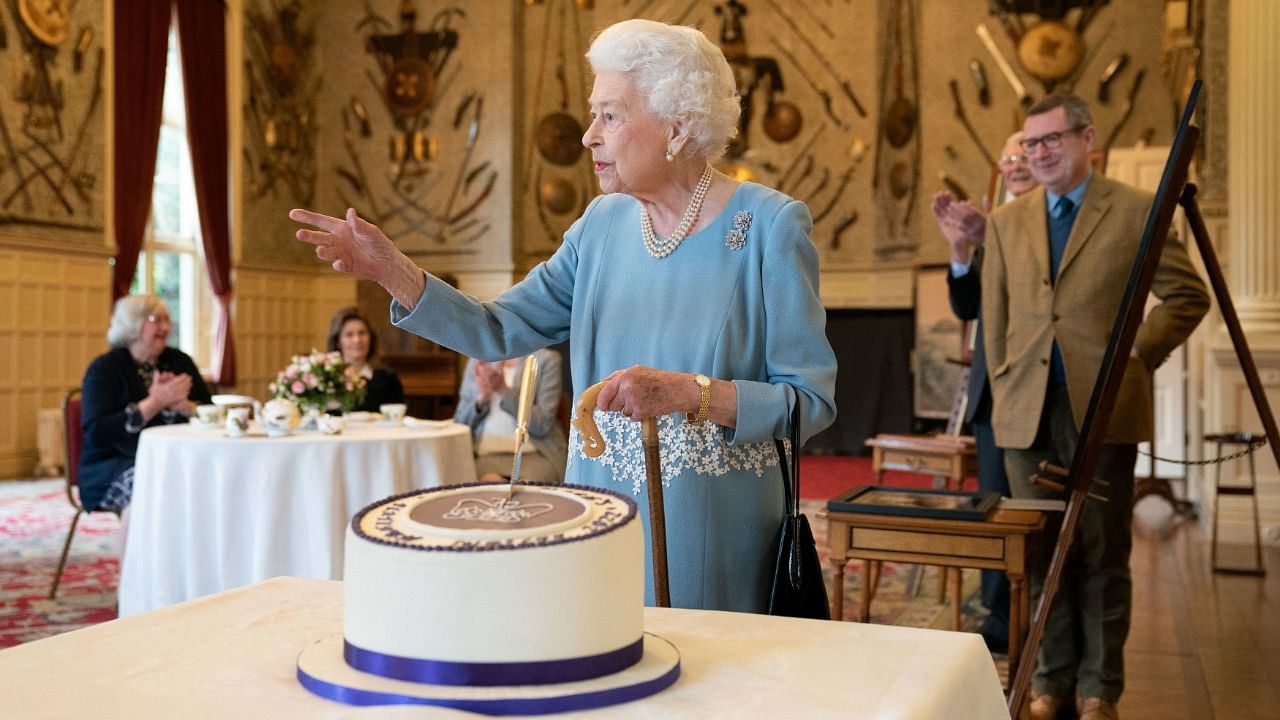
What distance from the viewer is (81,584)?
214 inches

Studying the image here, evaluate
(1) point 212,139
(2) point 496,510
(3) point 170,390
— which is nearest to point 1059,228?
(2) point 496,510

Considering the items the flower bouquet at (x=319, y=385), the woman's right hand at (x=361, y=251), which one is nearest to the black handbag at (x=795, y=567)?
the woman's right hand at (x=361, y=251)

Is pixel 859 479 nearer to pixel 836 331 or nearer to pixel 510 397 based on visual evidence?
pixel 836 331

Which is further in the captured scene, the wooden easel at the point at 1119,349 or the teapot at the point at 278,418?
the teapot at the point at 278,418

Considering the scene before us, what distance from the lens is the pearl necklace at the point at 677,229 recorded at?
6.23 feet

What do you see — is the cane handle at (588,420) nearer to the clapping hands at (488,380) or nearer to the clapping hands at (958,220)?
the clapping hands at (958,220)

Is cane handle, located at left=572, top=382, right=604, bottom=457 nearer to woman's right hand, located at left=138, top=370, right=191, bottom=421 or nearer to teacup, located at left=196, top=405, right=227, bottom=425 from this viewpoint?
teacup, located at left=196, top=405, right=227, bottom=425

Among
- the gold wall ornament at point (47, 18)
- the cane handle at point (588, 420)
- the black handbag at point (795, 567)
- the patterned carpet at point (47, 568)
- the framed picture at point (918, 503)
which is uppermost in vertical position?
the gold wall ornament at point (47, 18)

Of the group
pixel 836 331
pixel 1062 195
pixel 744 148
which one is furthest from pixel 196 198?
pixel 1062 195

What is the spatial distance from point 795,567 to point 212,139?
1181 cm

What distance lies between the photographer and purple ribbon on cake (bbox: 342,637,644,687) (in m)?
1.02

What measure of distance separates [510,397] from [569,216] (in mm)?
8563

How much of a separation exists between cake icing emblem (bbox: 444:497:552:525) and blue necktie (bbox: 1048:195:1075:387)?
103 inches

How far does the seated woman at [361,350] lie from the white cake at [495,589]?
5236mm
